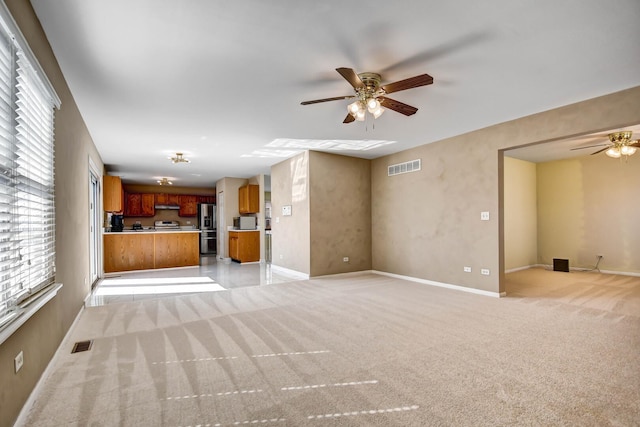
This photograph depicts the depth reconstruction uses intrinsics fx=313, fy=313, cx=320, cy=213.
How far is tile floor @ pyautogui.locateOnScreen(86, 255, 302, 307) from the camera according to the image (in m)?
5.11

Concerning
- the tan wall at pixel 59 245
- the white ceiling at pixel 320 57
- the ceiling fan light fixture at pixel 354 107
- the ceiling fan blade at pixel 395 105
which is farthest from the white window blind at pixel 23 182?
the ceiling fan blade at pixel 395 105

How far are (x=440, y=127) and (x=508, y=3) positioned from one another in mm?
2854

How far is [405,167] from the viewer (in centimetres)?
639

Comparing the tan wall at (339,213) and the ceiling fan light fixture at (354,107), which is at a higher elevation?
the ceiling fan light fixture at (354,107)

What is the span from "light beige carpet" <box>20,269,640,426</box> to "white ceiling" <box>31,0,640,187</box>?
2.63 metres

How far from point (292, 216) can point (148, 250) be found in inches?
150

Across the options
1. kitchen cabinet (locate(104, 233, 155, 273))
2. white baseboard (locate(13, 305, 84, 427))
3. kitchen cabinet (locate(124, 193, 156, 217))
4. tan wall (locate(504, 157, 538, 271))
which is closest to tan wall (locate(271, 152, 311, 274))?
kitchen cabinet (locate(104, 233, 155, 273))

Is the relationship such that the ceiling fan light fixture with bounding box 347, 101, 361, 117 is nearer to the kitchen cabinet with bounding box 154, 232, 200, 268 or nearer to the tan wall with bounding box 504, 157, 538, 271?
the tan wall with bounding box 504, 157, 538, 271

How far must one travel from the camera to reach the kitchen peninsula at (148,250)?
24.1 ft

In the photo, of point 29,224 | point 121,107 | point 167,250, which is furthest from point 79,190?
point 167,250

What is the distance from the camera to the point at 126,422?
1.84m

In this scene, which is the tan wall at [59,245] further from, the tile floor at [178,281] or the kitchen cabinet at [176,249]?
the kitchen cabinet at [176,249]

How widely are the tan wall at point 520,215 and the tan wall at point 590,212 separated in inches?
8.9

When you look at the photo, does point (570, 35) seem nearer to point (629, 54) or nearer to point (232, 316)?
point (629, 54)
